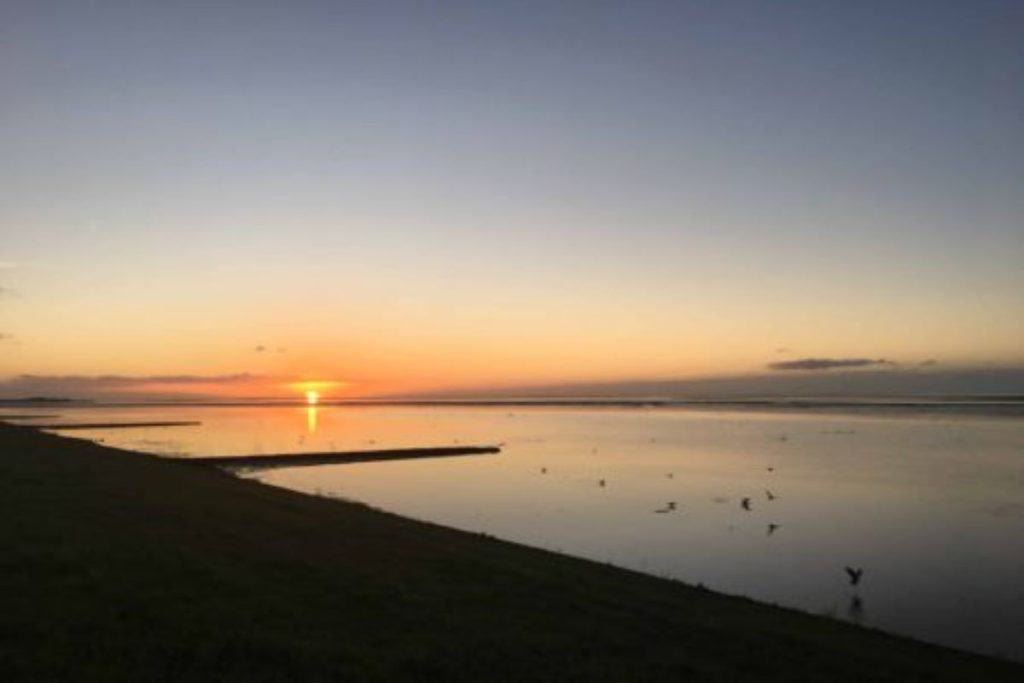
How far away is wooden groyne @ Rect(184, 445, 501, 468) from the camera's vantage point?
64.1 metres

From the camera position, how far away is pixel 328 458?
70562 millimetres

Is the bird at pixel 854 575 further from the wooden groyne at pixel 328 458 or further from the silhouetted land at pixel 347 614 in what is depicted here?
the wooden groyne at pixel 328 458

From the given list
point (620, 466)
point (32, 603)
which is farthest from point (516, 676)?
point (620, 466)

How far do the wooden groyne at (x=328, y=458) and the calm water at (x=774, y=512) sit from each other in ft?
11.6

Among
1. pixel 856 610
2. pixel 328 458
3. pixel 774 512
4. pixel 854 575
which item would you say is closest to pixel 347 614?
pixel 856 610

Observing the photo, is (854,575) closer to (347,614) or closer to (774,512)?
(774,512)

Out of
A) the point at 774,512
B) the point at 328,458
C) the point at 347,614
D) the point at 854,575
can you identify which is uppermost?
the point at 347,614

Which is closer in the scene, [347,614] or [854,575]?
[347,614]

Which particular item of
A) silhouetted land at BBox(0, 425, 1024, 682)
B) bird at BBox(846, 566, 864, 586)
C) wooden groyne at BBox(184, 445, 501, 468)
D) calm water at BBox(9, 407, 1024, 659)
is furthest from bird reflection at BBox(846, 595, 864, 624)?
wooden groyne at BBox(184, 445, 501, 468)

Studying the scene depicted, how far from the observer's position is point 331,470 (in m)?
62.9

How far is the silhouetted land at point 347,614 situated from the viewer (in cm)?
1145

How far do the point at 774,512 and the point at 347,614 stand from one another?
111ft

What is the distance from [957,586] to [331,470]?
45.1 metres

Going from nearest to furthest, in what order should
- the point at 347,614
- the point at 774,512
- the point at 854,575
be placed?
the point at 347,614 < the point at 854,575 < the point at 774,512
